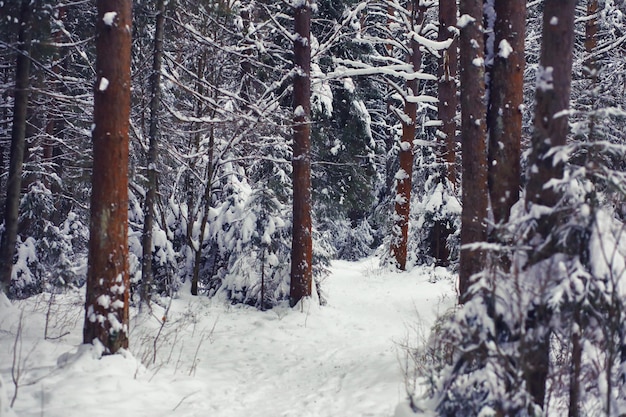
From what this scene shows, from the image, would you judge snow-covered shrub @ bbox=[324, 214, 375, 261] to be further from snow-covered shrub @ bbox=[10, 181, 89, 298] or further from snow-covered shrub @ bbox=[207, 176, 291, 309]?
snow-covered shrub @ bbox=[10, 181, 89, 298]

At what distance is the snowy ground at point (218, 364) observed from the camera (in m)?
5.23

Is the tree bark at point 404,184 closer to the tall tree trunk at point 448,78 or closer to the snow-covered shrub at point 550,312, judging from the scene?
the tall tree trunk at point 448,78

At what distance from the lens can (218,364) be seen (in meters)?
7.28

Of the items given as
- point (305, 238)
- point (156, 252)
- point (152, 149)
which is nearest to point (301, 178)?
point (305, 238)

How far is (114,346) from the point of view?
237 inches

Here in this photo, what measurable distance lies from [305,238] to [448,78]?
647 cm

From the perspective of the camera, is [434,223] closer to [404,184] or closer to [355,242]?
[404,184]

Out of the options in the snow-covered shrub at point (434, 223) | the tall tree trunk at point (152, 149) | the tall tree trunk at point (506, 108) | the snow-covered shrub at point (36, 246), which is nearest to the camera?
the tall tree trunk at point (506, 108)

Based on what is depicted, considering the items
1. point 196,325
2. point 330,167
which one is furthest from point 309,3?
point 196,325

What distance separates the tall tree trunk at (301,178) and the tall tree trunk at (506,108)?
5.57 m

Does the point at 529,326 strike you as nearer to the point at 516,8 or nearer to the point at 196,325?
the point at 516,8

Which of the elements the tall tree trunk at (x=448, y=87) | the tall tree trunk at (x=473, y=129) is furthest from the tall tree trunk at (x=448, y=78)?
the tall tree trunk at (x=473, y=129)

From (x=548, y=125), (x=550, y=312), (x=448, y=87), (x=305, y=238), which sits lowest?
(x=550, y=312)

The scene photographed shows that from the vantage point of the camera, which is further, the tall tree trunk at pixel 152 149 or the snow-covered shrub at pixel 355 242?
the snow-covered shrub at pixel 355 242
